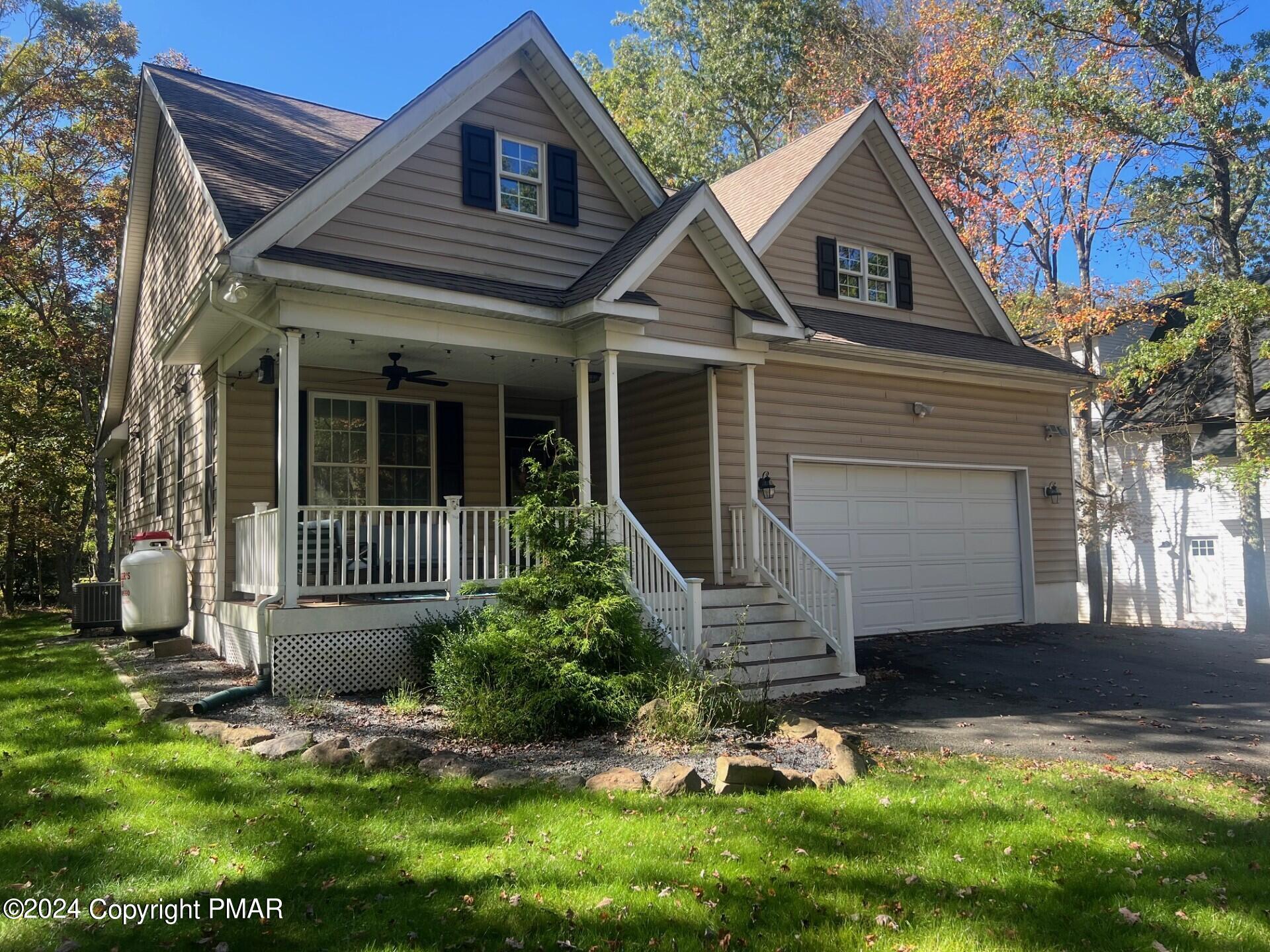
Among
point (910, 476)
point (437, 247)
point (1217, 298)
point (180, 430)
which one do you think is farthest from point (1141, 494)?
point (180, 430)

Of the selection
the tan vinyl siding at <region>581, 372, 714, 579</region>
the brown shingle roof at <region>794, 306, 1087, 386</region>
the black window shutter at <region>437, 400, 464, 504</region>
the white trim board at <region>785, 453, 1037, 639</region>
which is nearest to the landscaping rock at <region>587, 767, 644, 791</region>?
the tan vinyl siding at <region>581, 372, 714, 579</region>

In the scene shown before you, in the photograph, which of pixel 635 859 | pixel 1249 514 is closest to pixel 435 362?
pixel 635 859

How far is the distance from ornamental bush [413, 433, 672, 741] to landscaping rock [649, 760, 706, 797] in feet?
4.65

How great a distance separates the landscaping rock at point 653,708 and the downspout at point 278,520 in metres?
3.47

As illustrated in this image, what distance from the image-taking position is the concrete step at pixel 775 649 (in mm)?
8906

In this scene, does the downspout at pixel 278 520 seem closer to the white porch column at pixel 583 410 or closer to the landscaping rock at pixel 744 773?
the white porch column at pixel 583 410

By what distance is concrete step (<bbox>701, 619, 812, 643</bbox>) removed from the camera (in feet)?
30.1

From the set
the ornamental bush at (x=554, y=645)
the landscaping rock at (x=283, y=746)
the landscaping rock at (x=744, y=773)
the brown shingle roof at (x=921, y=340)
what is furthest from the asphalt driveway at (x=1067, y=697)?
the landscaping rock at (x=283, y=746)

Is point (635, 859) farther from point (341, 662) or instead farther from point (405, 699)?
point (341, 662)

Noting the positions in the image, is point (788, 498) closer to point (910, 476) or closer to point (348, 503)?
point (910, 476)

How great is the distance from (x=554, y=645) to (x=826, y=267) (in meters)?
8.60

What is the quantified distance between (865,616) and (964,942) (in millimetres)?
9205

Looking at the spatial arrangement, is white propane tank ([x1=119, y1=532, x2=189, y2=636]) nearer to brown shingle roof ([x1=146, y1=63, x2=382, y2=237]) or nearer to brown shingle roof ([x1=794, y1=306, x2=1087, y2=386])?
brown shingle roof ([x1=146, y1=63, x2=382, y2=237])

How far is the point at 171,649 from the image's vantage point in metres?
10.9
